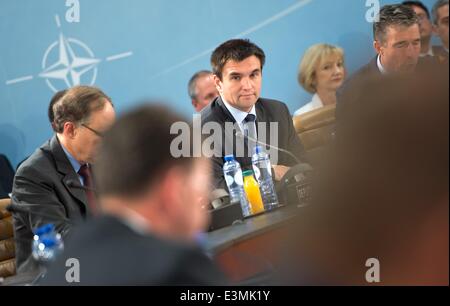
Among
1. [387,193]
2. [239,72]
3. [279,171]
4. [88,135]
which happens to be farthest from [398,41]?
[387,193]

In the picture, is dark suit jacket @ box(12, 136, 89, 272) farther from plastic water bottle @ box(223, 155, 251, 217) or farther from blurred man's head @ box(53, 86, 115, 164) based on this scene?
plastic water bottle @ box(223, 155, 251, 217)

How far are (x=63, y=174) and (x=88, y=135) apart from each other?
23 cm

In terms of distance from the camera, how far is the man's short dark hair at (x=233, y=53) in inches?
164

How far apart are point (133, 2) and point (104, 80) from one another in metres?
0.63

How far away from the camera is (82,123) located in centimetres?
346

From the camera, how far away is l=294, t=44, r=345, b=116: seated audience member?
16.8 feet

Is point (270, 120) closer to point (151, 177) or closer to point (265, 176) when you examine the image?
point (265, 176)

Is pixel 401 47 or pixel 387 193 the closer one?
pixel 387 193

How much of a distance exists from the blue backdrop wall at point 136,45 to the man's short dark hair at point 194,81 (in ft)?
0.47

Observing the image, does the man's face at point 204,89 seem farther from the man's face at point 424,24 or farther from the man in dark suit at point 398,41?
the man's face at point 424,24

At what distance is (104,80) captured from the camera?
17.7 feet

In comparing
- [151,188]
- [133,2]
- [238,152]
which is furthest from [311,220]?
[133,2]
